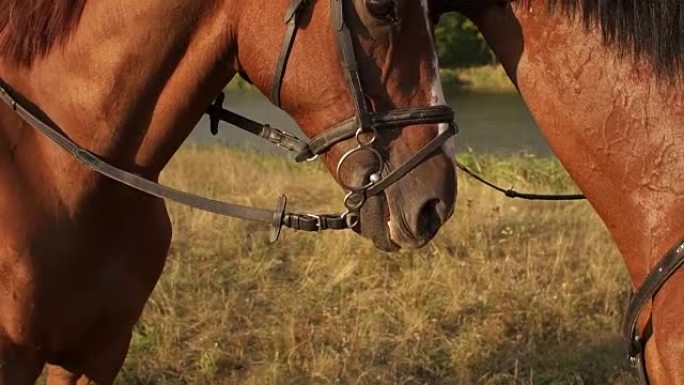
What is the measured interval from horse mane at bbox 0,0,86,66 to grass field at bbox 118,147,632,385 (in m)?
2.12

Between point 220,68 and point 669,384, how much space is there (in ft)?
4.54

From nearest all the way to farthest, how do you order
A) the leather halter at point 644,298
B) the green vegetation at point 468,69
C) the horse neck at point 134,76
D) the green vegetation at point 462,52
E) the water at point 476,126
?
1. the leather halter at point 644,298
2. the horse neck at point 134,76
3. the water at point 476,126
4. the green vegetation at point 462,52
5. the green vegetation at point 468,69

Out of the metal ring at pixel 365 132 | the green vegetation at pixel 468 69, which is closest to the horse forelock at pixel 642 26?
the metal ring at pixel 365 132

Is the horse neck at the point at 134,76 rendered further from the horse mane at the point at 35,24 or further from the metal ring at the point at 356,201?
the metal ring at the point at 356,201

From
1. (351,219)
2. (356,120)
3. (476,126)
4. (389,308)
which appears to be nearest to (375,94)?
(356,120)

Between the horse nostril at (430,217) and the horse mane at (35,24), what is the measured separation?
1104mm

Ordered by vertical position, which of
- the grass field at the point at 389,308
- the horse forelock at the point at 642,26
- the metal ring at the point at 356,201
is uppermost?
the horse forelock at the point at 642,26

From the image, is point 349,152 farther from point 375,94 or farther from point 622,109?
point 622,109

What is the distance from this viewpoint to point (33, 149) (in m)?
2.32

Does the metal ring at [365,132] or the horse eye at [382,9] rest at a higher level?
the horse eye at [382,9]

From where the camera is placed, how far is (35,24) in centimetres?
230

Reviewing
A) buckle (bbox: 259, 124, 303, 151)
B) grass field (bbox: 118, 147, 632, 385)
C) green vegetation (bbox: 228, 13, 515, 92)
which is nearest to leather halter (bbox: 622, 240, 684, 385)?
buckle (bbox: 259, 124, 303, 151)

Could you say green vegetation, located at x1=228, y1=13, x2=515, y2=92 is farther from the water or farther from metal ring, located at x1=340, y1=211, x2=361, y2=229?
metal ring, located at x1=340, y1=211, x2=361, y2=229

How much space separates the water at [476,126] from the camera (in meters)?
12.8
